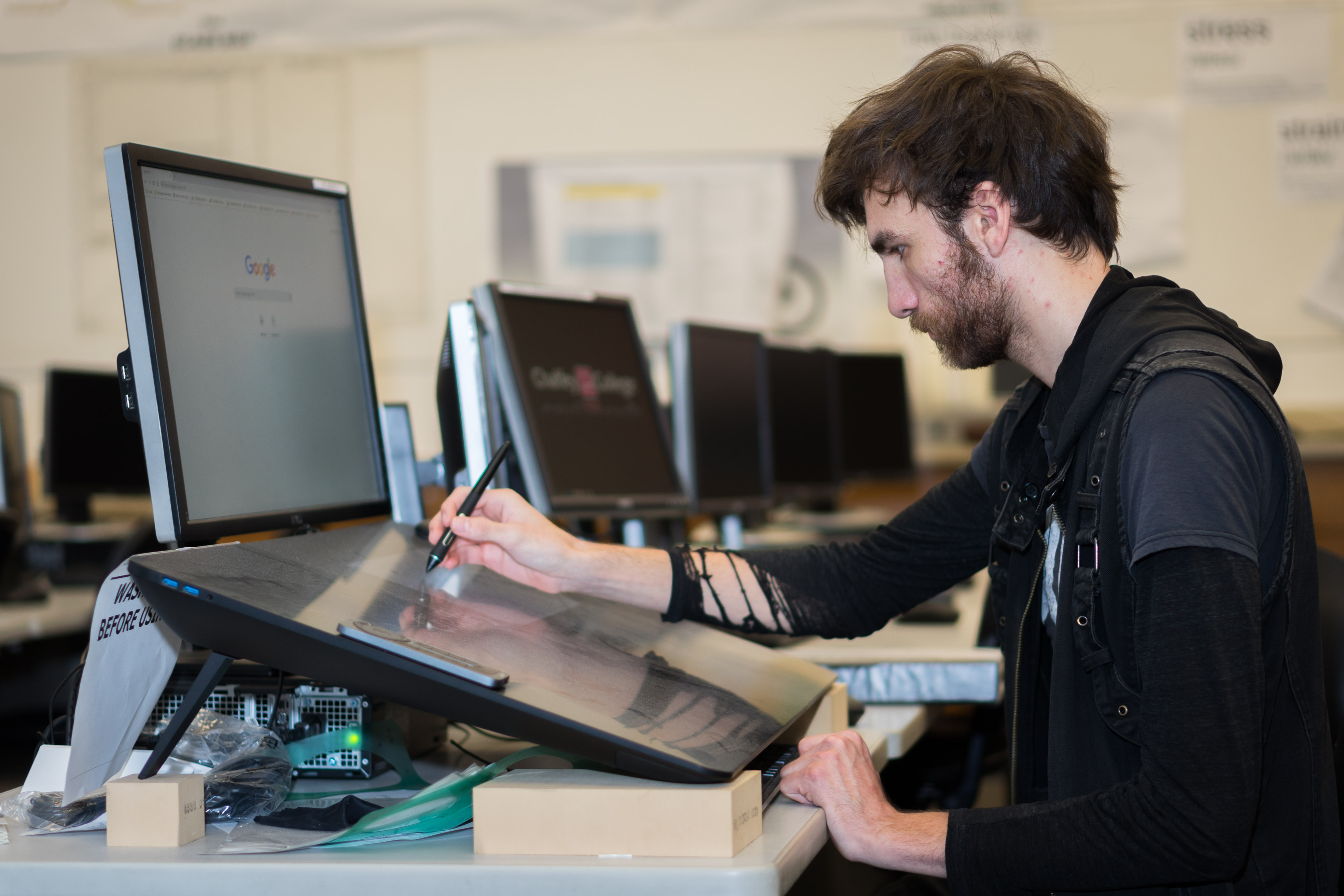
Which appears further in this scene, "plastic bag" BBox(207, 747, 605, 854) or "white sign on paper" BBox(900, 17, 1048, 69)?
"white sign on paper" BBox(900, 17, 1048, 69)

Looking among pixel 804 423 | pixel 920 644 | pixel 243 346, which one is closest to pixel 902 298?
pixel 243 346

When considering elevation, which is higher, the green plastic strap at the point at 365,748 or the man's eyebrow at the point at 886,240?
the man's eyebrow at the point at 886,240

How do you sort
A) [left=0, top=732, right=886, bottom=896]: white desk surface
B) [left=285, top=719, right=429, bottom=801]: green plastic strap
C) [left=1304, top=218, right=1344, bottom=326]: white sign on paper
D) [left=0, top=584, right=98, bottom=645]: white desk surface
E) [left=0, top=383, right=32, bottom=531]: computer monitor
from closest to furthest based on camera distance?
[left=0, top=732, right=886, bottom=896]: white desk surface → [left=285, top=719, right=429, bottom=801]: green plastic strap → [left=0, top=584, right=98, bottom=645]: white desk surface → [left=0, top=383, right=32, bottom=531]: computer monitor → [left=1304, top=218, right=1344, bottom=326]: white sign on paper

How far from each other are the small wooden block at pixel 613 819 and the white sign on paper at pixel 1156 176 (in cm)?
391

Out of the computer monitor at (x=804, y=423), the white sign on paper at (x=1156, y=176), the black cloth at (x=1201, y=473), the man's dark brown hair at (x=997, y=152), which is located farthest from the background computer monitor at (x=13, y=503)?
the white sign on paper at (x=1156, y=176)

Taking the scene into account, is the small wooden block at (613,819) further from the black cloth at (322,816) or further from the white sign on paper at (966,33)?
the white sign on paper at (966,33)

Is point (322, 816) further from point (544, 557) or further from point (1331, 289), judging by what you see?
point (1331, 289)

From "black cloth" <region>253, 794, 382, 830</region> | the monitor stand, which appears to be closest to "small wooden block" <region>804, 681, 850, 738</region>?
"black cloth" <region>253, 794, 382, 830</region>

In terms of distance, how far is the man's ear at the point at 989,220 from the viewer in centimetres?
112

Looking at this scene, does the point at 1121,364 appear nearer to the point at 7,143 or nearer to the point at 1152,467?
the point at 1152,467

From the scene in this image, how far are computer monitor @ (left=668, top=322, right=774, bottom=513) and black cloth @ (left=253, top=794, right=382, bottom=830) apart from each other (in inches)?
53.9

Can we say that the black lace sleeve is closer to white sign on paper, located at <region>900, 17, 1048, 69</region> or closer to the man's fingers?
the man's fingers

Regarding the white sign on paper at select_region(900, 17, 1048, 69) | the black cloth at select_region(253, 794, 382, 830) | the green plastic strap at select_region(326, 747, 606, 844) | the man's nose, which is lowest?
the black cloth at select_region(253, 794, 382, 830)

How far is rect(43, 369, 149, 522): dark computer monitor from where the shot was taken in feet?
10.7
